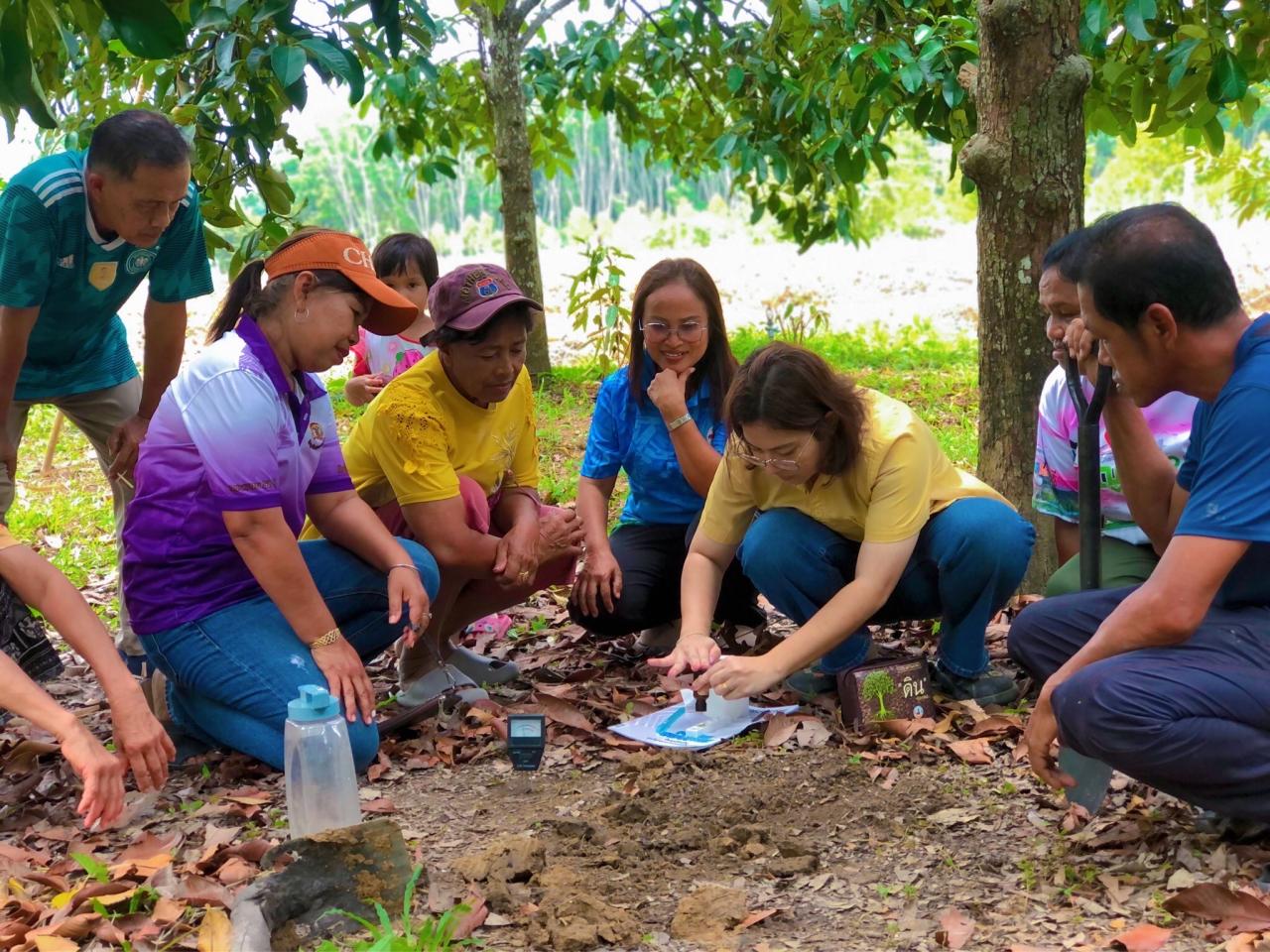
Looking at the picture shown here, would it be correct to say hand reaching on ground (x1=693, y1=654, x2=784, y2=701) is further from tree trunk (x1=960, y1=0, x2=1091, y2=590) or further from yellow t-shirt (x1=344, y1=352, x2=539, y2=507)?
tree trunk (x1=960, y1=0, x2=1091, y2=590)

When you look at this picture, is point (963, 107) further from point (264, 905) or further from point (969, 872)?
point (264, 905)

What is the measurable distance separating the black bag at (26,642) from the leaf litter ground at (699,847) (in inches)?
12.0

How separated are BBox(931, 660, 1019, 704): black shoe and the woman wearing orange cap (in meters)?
1.41

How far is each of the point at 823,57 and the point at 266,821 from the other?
387 centimetres

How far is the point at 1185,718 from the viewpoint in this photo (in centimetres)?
236

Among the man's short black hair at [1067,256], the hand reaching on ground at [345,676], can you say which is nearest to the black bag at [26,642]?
the hand reaching on ground at [345,676]

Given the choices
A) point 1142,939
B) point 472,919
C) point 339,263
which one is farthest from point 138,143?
point 1142,939

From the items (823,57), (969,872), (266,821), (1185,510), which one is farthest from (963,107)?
(266,821)

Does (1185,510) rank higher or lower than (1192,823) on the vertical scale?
higher

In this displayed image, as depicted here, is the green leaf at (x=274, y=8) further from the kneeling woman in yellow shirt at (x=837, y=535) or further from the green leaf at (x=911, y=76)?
the green leaf at (x=911, y=76)

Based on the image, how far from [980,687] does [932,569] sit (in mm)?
338

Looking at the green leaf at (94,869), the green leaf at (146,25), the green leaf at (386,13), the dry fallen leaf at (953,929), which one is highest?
the green leaf at (386,13)

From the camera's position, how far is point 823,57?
17.7 ft

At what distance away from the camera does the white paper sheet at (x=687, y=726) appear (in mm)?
3297
